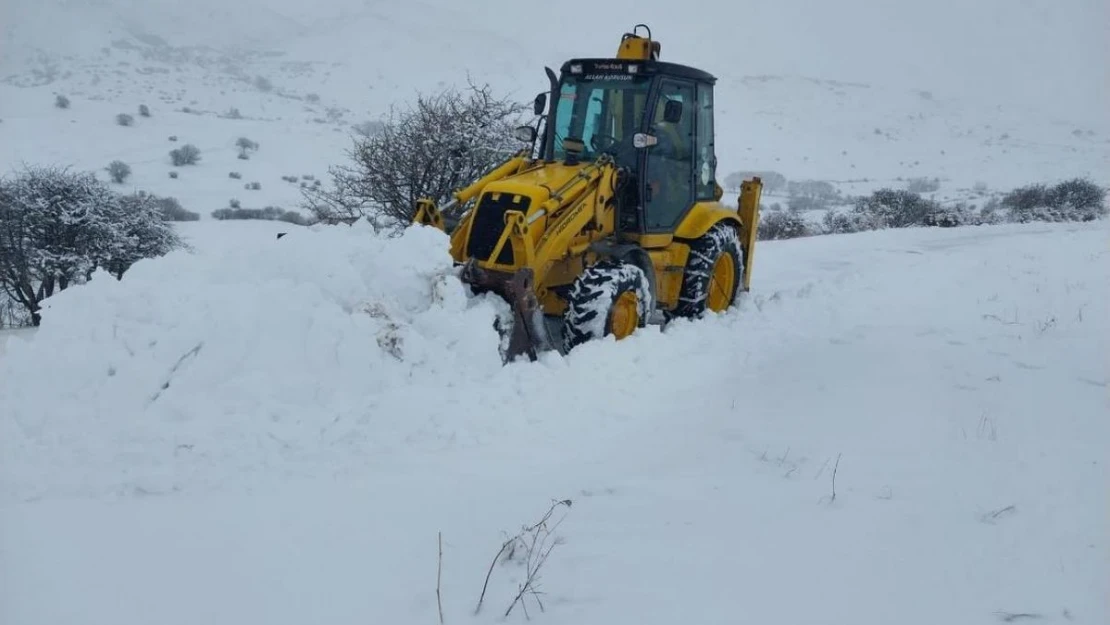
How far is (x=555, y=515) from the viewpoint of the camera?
3531mm

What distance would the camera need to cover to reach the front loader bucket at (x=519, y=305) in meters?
5.80

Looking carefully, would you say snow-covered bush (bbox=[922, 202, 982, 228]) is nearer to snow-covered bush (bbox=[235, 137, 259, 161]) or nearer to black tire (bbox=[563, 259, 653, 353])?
black tire (bbox=[563, 259, 653, 353])

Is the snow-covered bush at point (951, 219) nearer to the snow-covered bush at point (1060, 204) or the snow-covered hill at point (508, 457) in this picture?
the snow-covered bush at point (1060, 204)

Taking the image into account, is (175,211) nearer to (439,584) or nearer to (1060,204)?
(439,584)

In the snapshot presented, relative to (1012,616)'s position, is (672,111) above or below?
above

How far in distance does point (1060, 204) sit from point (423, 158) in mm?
23391

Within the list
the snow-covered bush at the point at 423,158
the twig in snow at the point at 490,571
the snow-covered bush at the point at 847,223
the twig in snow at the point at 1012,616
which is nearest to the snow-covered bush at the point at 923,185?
the snow-covered bush at the point at 847,223

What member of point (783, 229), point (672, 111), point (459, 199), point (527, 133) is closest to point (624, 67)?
point (672, 111)

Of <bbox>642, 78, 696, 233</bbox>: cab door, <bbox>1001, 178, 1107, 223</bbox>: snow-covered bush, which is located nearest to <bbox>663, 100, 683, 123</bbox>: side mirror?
<bbox>642, 78, 696, 233</bbox>: cab door

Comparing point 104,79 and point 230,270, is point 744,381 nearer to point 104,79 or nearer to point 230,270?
point 230,270

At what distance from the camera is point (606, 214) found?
716cm

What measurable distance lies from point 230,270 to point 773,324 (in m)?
5.43

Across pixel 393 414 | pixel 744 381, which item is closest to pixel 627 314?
pixel 744 381

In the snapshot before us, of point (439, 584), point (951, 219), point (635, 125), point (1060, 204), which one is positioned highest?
point (1060, 204)
